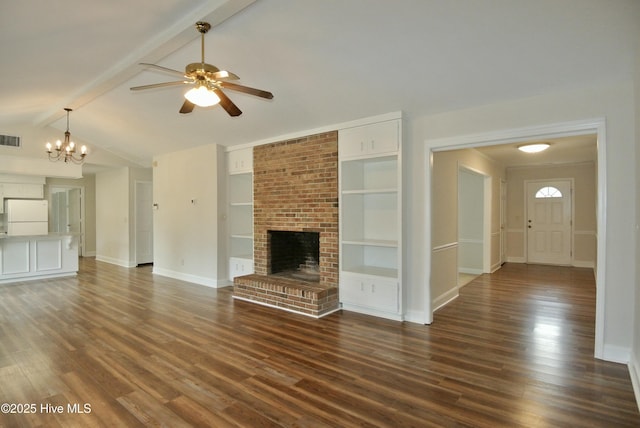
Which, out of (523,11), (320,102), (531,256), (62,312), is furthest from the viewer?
Result: (531,256)

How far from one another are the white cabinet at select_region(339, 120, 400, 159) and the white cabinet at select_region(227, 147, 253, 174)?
1996 millimetres

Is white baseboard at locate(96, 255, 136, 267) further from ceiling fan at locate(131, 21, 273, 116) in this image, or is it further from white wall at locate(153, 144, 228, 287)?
ceiling fan at locate(131, 21, 273, 116)

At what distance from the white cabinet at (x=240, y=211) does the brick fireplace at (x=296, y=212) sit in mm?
331

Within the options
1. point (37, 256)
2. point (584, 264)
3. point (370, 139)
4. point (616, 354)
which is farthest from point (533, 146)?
point (37, 256)

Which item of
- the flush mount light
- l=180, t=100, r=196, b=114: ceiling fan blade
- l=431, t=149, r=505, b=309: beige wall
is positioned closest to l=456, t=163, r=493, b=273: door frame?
the flush mount light

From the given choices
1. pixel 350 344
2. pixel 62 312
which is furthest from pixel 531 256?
pixel 62 312

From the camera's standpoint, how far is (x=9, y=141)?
6781 millimetres

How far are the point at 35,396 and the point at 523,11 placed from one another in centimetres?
455

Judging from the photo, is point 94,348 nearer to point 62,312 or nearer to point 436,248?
point 62,312

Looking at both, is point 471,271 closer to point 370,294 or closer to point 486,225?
point 486,225

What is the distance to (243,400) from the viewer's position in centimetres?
243

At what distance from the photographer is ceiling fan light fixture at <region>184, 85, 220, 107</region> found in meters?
2.74

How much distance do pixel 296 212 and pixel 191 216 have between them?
8.74 ft

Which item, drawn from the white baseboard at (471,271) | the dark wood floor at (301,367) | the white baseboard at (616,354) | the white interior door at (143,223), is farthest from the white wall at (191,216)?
the white baseboard at (616,354)
